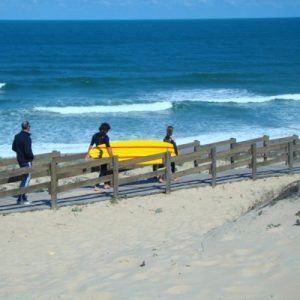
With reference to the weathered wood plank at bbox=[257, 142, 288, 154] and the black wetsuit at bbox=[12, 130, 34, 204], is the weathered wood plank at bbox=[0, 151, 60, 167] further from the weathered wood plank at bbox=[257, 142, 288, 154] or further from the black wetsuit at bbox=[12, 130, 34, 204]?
the weathered wood plank at bbox=[257, 142, 288, 154]

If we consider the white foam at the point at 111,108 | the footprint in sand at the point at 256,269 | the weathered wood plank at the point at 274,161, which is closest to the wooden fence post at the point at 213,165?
the weathered wood plank at the point at 274,161

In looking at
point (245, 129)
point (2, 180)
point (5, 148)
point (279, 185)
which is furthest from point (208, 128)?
point (2, 180)

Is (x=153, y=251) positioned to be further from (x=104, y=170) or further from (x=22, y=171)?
(x=104, y=170)

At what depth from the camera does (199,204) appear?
13.3 meters

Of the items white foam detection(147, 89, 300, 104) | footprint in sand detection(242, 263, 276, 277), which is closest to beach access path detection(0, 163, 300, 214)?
footprint in sand detection(242, 263, 276, 277)

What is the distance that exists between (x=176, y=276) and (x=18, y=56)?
223 feet

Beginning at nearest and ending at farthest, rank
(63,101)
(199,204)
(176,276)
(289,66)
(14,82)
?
(176,276) → (199,204) → (63,101) → (14,82) → (289,66)

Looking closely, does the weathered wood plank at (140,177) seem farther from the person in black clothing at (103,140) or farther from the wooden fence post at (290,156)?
the wooden fence post at (290,156)

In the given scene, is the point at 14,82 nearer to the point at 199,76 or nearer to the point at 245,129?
the point at 199,76

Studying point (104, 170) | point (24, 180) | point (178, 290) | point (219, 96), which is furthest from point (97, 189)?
point (219, 96)

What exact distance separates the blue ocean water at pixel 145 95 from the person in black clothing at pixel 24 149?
1214 centimetres

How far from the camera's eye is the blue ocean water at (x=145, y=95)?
31000mm

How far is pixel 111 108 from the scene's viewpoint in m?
38.7

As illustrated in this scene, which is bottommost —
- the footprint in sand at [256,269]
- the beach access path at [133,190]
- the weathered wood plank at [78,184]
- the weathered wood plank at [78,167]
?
the beach access path at [133,190]
